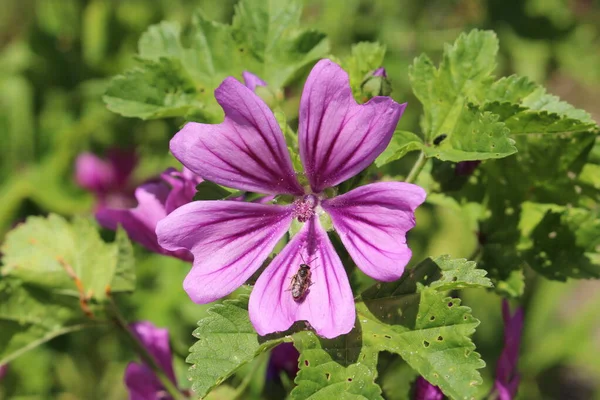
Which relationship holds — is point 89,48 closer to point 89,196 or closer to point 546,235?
point 89,196

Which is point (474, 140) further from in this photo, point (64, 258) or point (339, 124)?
point (64, 258)

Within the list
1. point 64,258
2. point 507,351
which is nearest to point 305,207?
point 507,351

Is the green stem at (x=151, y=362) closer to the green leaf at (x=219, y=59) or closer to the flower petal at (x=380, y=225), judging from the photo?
the green leaf at (x=219, y=59)

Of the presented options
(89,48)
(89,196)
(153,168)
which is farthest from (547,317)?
(89,48)

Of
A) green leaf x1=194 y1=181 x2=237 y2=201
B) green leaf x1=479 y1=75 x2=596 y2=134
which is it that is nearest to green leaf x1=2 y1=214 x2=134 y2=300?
green leaf x1=194 y1=181 x2=237 y2=201

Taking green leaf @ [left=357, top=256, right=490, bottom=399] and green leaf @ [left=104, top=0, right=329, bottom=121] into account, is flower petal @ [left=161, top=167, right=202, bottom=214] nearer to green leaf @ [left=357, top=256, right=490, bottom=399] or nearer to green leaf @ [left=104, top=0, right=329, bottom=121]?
green leaf @ [left=104, top=0, right=329, bottom=121]
